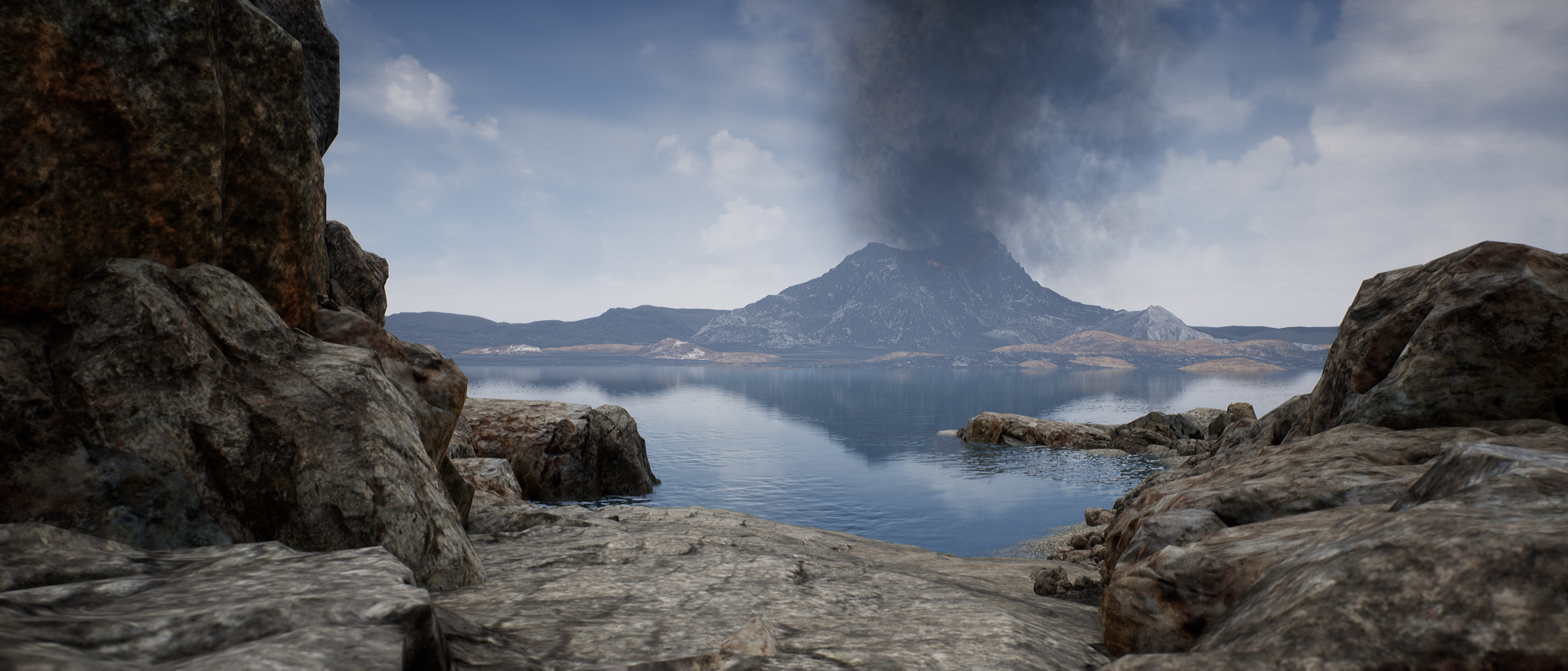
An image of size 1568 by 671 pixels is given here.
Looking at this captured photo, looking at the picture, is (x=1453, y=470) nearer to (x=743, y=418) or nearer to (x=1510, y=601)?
(x=1510, y=601)

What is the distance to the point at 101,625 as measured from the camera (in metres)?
3.04

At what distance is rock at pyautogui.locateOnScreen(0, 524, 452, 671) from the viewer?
2869 millimetres

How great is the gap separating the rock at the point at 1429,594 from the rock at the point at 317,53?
16.6 m

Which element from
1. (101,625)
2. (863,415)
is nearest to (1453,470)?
(101,625)

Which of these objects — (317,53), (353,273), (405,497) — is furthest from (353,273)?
(405,497)

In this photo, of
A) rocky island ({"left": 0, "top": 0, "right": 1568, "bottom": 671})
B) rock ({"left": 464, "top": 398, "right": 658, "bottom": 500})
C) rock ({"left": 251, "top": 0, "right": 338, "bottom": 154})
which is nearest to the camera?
rocky island ({"left": 0, "top": 0, "right": 1568, "bottom": 671})

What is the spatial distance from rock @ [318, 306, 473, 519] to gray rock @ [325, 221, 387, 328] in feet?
15.7

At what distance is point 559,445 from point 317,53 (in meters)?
17.4

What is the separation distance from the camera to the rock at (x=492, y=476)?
1730 centimetres

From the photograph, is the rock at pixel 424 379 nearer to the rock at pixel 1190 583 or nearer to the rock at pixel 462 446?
the rock at pixel 462 446

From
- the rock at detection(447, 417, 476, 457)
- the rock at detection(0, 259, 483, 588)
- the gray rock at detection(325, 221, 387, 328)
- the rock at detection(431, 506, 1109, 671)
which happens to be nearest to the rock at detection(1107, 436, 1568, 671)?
the rock at detection(431, 506, 1109, 671)

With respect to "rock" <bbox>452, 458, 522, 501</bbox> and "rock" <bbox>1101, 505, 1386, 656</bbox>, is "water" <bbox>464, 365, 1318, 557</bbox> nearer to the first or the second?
"rock" <bbox>452, 458, 522, 501</bbox>

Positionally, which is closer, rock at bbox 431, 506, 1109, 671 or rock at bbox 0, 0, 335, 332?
rock at bbox 431, 506, 1109, 671

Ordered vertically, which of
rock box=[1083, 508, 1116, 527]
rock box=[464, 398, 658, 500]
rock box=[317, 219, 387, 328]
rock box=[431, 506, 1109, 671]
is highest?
rock box=[317, 219, 387, 328]
